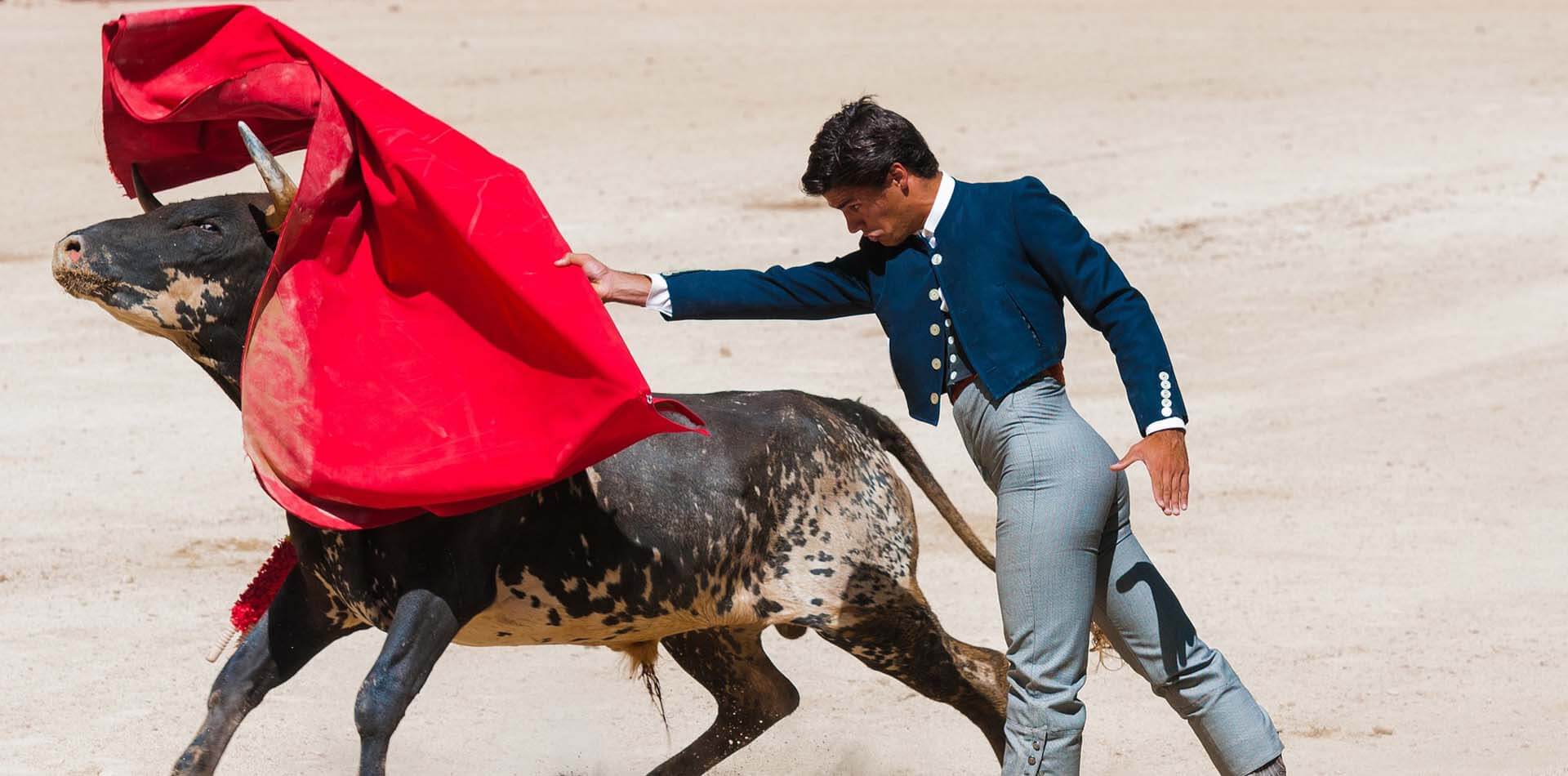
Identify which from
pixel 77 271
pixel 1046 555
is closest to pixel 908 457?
pixel 1046 555

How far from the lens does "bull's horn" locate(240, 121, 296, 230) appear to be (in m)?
4.53

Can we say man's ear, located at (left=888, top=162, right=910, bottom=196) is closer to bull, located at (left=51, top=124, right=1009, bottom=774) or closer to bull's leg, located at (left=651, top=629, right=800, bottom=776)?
bull, located at (left=51, top=124, right=1009, bottom=774)

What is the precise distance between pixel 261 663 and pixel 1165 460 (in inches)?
87.5

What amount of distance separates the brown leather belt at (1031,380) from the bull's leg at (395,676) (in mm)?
1277

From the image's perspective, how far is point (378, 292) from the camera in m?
4.66

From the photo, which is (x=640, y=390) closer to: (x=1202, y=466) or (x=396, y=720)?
(x=396, y=720)

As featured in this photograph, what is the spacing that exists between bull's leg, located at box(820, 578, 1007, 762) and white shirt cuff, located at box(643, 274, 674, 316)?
1.01m

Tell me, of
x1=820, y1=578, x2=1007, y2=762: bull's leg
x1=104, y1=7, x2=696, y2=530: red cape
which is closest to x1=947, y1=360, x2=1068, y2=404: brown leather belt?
x1=104, y1=7, x2=696, y2=530: red cape

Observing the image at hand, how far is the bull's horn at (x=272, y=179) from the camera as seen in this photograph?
453 centimetres

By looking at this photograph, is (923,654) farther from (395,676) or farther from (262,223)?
(262,223)

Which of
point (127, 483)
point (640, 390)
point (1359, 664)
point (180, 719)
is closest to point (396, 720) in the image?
point (640, 390)

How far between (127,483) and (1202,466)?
15.9ft

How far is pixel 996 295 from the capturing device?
4613mm

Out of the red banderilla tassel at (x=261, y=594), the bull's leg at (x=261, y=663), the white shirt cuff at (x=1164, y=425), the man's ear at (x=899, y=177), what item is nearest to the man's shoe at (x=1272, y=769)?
the white shirt cuff at (x=1164, y=425)
